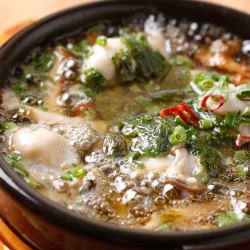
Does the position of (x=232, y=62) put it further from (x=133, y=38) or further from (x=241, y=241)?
(x=241, y=241)

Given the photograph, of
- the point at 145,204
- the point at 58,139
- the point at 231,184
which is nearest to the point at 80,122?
the point at 58,139

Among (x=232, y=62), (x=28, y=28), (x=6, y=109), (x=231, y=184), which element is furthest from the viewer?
(x=232, y=62)

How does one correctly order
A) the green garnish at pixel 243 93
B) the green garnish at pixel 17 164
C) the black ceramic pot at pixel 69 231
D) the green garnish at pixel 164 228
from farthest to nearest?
the green garnish at pixel 243 93 < the green garnish at pixel 17 164 < the green garnish at pixel 164 228 < the black ceramic pot at pixel 69 231

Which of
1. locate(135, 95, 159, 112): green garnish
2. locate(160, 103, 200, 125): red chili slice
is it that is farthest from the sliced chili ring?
locate(135, 95, 159, 112): green garnish

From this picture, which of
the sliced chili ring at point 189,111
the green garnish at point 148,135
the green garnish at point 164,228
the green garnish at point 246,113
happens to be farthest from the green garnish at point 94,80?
the green garnish at point 164,228

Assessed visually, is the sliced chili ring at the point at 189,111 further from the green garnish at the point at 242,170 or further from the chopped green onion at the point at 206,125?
the green garnish at the point at 242,170

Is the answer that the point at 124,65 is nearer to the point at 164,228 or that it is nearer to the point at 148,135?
the point at 148,135

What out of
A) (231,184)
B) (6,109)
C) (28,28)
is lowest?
(231,184)
